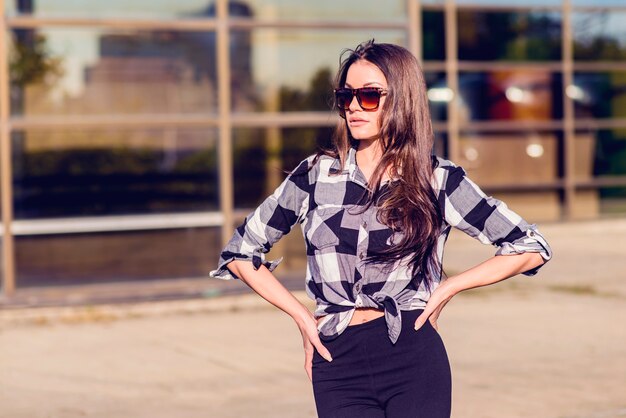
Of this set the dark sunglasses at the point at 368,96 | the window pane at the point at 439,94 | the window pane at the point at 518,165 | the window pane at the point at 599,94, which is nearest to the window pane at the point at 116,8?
the dark sunglasses at the point at 368,96

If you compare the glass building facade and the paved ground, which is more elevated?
the glass building facade

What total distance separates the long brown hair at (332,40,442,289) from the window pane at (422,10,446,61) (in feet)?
56.9

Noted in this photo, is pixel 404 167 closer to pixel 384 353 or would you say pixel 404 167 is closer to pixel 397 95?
pixel 397 95

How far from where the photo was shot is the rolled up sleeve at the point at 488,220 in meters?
3.31

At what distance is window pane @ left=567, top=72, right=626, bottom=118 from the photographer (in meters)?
21.8

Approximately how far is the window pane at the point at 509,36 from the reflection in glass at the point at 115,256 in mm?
9887

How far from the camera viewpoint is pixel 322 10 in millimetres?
12477

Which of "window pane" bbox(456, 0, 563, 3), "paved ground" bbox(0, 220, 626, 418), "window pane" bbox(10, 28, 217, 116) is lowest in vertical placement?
"paved ground" bbox(0, 220, 626, 418)

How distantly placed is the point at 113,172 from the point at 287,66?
2.14 meters

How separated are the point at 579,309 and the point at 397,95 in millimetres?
8280

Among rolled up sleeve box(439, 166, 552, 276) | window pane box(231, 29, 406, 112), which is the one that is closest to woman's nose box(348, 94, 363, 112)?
rolled up sleeve box(439, 166, 552, 276)

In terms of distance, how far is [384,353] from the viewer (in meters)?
3.24

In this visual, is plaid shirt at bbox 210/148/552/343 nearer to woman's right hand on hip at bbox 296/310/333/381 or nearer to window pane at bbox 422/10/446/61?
woman's right hand on hip at bbox 296/310/333/381

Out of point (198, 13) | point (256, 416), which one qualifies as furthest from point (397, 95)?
point (198, 13)
